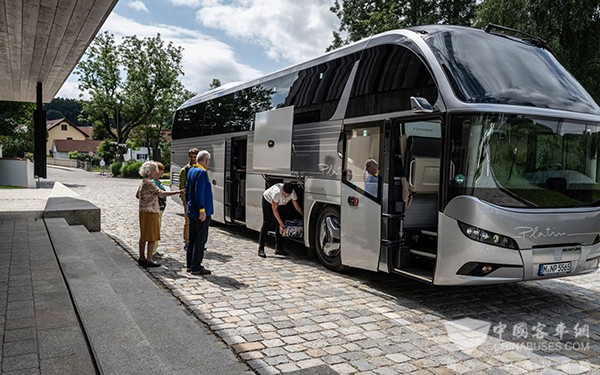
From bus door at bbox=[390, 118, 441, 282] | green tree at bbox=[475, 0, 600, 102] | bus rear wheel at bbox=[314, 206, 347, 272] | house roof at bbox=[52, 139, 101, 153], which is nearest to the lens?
bus door at bbox=[390, 118, 441, 282]

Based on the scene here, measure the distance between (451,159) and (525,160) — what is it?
97 centimetres

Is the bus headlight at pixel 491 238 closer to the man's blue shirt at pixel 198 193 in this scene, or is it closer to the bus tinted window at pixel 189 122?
the man's blue shirt at pixel 198 193

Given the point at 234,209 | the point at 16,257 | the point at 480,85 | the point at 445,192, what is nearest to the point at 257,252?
the point at 234,209

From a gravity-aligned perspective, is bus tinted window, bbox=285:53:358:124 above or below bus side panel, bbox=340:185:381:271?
above

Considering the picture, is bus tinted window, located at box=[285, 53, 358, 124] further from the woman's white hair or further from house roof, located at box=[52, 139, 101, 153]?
house roof, located at box=[52, 139, 101, 153]

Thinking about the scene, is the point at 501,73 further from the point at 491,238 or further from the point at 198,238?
the point at 198,238

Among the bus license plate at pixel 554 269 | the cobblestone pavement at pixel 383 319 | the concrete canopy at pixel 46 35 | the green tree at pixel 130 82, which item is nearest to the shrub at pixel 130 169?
the green tree at pixel 130 82

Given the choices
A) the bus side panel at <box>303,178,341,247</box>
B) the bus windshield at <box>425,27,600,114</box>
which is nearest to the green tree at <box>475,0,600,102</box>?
the bus windshield at <box>425,27,600,114</box>

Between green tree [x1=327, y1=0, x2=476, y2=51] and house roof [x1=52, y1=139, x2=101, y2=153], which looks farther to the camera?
house roof [x1=52, y1=139, x2=101, y2=153]

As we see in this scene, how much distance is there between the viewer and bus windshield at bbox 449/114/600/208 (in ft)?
18.8

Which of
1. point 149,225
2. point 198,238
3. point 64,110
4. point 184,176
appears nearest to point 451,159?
point 198,238

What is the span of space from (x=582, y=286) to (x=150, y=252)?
7.01 meters

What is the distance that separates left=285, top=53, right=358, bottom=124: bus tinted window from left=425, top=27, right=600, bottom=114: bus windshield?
1.80m

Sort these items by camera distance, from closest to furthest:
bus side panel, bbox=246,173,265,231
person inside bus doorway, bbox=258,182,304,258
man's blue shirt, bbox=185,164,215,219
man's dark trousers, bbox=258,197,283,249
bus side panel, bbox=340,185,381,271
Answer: bus side panel, bbox=340,185,381,271 < man's blue shirt, bbox=185,164,215,219 < person inside bus doorway, bbox=258,182,304,258 < man's dark trousers, bbox=258,197,283,249 < bus side panel, bbox=246,173,265,231
